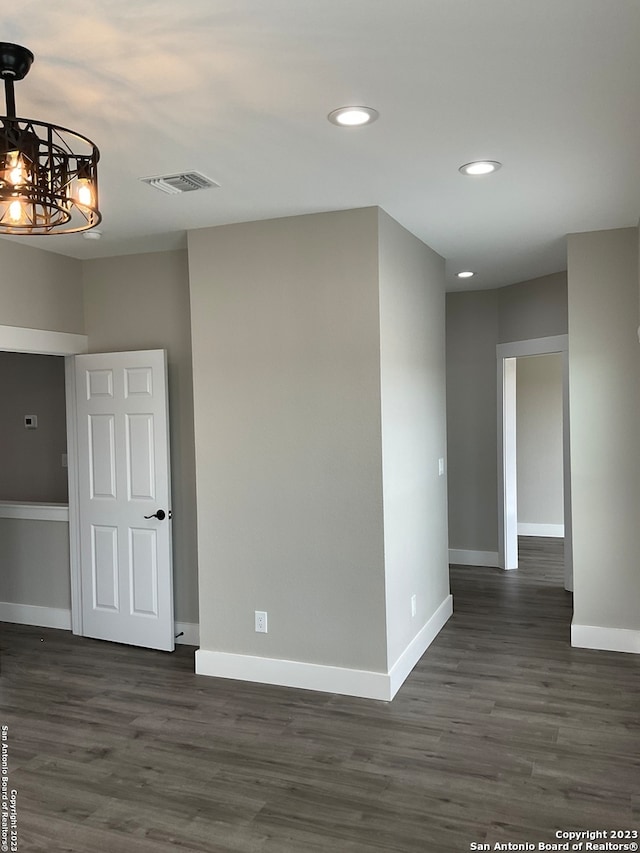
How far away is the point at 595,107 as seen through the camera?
8.45ft

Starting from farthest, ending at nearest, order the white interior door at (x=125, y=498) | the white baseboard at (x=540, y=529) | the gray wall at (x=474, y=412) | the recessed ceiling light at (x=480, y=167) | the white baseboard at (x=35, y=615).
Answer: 1. the white baseboard at (x=540, y=529)
2. the gray wall at (x=474, y=412)
3. the white baseboard at (x=35, y=615)
4. the white interior door at (x=125, y=498)
5. the recessed ceiling light at (x=480, y=167)

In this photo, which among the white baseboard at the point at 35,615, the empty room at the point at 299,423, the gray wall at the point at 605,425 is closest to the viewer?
the empty room at the point at 299,423

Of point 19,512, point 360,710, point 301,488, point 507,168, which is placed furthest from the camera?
point 19,512

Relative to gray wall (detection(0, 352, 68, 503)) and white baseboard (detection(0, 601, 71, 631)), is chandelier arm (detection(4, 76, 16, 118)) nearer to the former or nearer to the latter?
gray wall (detection(0, 352, 68, 503))

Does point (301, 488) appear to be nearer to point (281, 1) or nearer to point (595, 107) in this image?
point (595, 107)

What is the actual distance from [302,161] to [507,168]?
3.02 ft

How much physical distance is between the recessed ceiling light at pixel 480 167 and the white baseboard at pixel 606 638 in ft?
9.54

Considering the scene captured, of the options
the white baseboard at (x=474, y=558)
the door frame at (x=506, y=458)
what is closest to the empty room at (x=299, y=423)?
the door frame at (x=506, y=458)

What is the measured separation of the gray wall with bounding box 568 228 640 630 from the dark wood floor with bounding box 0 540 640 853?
1.40 ft

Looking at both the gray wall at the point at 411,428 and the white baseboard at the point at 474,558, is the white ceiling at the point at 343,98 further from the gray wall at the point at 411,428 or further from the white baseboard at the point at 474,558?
the white baseboard at the point at 474,558

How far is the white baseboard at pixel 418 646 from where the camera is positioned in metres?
3.94

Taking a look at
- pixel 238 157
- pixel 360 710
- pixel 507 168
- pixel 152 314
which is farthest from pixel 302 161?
pixel 360 710

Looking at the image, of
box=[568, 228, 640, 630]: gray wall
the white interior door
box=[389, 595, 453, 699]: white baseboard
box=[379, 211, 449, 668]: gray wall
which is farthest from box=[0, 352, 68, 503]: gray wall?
box=[568, 228, 640, 630]: gray wall

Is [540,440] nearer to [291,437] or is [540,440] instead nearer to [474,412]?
[474,412]
